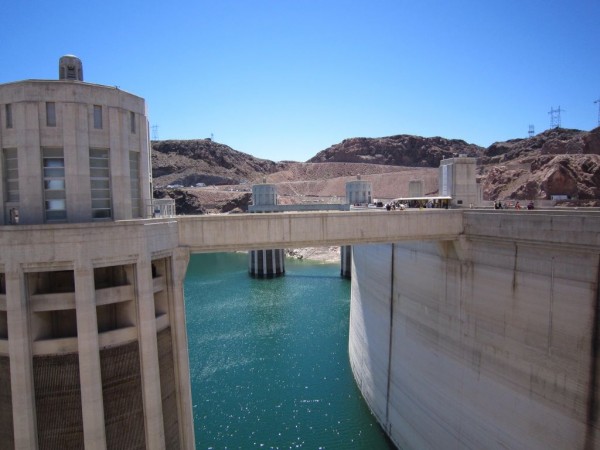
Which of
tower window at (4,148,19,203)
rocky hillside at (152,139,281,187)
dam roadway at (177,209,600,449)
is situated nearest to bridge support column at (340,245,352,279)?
dam roadway at (177,209,600,449)

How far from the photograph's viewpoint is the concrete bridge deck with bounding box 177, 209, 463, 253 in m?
13.7

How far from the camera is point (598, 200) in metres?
52.2

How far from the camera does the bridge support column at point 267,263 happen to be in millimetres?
65750

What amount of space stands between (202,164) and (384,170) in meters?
71.0

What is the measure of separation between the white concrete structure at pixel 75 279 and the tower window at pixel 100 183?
26 mm

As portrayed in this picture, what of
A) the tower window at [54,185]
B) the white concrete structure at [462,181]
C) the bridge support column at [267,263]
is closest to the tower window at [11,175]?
the tower window at [54,185]

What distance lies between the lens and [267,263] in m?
66.1

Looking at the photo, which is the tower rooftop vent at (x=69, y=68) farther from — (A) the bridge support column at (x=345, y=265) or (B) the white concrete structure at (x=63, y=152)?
(A) the bridge support column at (x=345, y=265)

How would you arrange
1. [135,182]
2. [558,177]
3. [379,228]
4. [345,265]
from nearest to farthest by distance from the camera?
[135,182]
[379,228]
[558,177]
[345,265]

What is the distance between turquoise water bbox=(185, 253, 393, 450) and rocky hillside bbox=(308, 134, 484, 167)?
141 metres

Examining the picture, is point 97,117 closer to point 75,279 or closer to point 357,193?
point 75,279

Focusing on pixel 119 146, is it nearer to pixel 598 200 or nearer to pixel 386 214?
pixel 386 214

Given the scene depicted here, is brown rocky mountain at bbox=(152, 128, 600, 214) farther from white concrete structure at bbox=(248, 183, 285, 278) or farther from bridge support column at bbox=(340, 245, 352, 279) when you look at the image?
white concrete structure at bbox=(248, 183, 285, 278)

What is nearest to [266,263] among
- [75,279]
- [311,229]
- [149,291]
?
[311,229]
